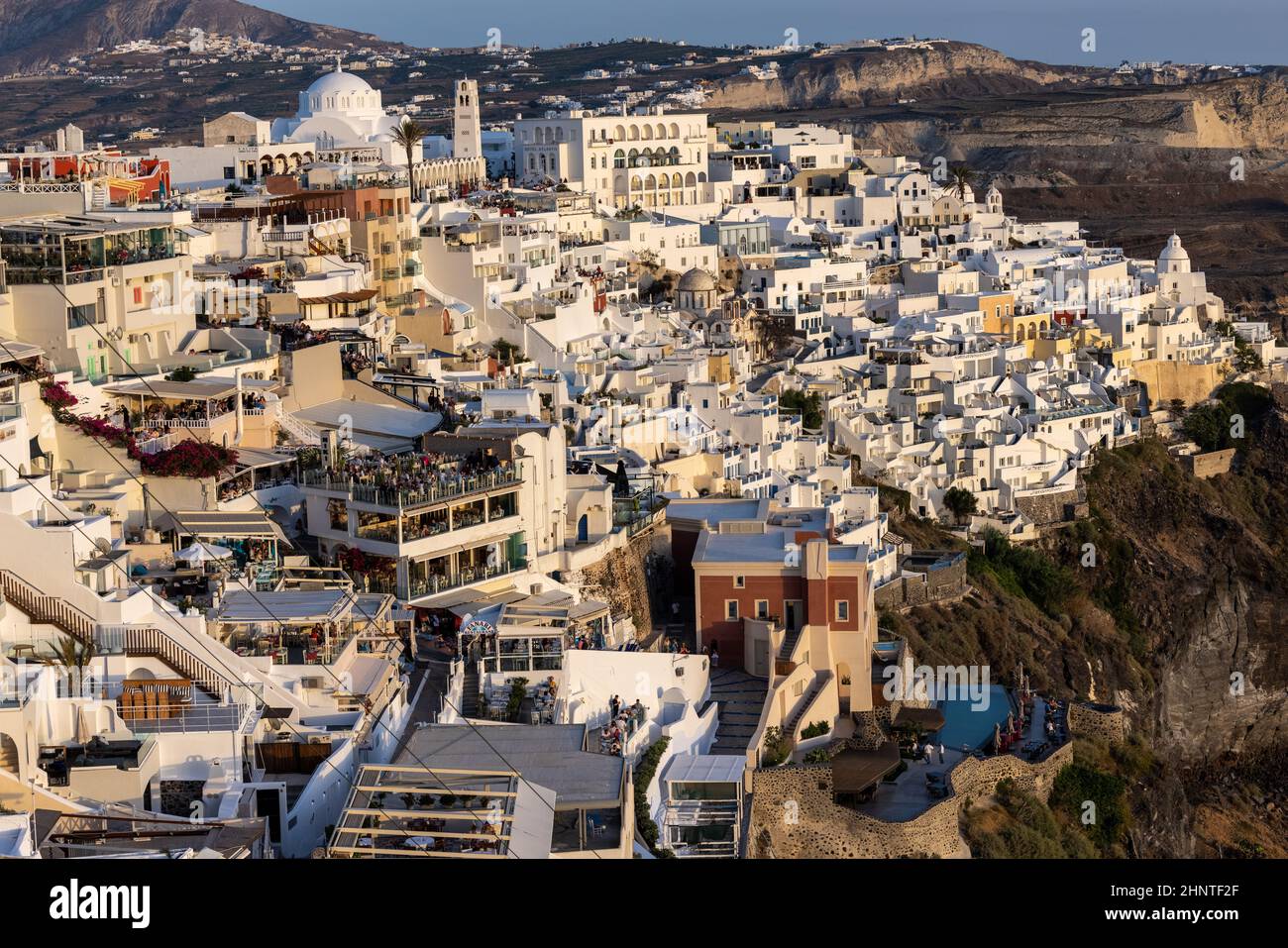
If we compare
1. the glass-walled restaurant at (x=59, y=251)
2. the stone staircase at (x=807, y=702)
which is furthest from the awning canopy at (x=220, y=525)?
the stone staircase at (x=807, y=702)

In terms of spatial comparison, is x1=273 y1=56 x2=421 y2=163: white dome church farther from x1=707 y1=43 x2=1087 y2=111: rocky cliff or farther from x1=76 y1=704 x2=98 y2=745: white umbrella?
x1=707 y1=43 x2=1087 y2=111: rocky cliff

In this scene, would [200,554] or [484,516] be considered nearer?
[200,554]

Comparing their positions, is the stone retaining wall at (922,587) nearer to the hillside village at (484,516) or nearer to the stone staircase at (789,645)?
the hillside village at (484,516)

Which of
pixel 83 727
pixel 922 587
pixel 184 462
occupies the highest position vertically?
pixel 184 462

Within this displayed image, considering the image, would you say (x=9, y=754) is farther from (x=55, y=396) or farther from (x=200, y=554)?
(x=55, y=396)

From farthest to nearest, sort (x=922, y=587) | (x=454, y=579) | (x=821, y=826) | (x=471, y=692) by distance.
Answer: (x=922, y=587) < (x=454, y=579) < (x=821, y=826) < (x=471, y=692)

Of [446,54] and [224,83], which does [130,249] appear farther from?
[446,54]

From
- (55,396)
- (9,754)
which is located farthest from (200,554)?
(9,754)

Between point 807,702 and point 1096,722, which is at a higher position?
point 807,702
